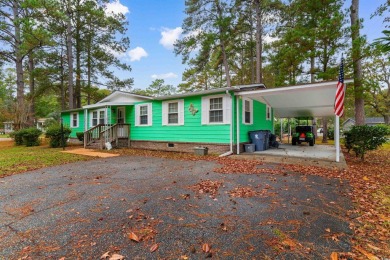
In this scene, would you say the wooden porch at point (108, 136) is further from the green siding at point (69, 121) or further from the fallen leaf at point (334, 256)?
the fallen leaf at point (334, 256)

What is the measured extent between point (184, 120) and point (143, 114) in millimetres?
3286

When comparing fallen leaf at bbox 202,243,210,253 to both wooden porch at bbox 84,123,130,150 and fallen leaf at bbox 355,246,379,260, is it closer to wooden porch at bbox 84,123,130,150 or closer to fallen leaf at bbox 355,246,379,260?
fallen leaf at bbox 355,246,379,260

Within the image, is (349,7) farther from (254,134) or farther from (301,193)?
(301,193)

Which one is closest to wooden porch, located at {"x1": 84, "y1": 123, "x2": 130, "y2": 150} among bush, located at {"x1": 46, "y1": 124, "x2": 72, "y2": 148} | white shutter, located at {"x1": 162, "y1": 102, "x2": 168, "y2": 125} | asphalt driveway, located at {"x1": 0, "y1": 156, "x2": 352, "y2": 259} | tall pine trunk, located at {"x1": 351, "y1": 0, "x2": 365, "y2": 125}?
bush, located at {"x1": 46, "y1": 124, "x2": 72, "y2": 148}

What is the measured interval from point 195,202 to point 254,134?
23.8ft

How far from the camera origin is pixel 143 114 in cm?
1238

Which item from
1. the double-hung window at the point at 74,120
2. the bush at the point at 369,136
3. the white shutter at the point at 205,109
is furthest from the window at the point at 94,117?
the bush at the point at 369,136

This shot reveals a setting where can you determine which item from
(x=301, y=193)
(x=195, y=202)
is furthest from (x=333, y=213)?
(x=195, y=202)

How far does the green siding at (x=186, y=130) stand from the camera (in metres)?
9.49

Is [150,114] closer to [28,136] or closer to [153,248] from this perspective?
[28,136]

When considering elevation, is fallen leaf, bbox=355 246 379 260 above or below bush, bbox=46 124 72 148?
below

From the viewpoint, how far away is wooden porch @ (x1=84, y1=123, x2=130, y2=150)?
12.2m

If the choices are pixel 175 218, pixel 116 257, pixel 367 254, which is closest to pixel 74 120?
pixel 175 218

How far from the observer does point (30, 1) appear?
37.5 feet
